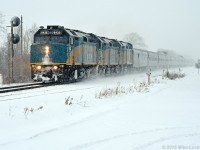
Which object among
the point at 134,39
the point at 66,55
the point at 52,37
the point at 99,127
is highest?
the point at 134,39

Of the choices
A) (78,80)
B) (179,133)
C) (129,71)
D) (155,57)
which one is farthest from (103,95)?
(155,57)

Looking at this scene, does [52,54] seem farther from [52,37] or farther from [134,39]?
[134,39]

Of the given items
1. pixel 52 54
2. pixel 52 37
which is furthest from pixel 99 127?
pixel 52 37

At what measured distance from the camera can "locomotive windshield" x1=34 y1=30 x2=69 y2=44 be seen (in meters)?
21.3

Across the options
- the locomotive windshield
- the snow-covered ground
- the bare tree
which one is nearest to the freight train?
the locomotive windshield

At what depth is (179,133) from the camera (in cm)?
707

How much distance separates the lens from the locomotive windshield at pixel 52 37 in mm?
21312

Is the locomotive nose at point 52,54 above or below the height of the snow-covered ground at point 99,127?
above

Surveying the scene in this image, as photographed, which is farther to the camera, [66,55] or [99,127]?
[66,55]

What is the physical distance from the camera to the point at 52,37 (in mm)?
21484

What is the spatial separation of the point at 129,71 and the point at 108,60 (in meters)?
9.39

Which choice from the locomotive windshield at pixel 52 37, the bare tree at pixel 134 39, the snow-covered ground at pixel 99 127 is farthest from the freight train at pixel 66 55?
the bare tree at pixel 134 39

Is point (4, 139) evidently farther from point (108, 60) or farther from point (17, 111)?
point (108, 60)

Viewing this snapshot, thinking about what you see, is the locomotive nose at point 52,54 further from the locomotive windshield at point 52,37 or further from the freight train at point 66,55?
the locomotive windshield at point 52,37
